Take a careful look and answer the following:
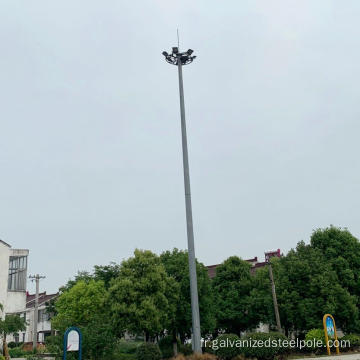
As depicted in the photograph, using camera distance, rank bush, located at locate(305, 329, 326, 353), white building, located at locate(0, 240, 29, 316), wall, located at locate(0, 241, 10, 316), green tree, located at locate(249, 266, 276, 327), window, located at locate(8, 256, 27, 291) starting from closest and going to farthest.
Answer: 1. bush, located at locate(305, 329, 326, 353)
2. green tree, located at locate(249, 266, 276, 327)
3. wall, located at locate(0, 241, 10, 316)
4. white building, located at locate(0, 240, 29, 316)
5. window, located at locate(8, 256, 27, 291)

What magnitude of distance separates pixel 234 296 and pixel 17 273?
22563 mm

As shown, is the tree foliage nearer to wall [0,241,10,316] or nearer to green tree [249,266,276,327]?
green tree [249,266,276,327]

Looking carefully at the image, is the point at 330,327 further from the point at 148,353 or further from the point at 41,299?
the point at 41,299

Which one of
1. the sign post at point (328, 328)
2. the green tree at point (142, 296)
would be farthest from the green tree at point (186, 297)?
the sign post at point (328, 328)

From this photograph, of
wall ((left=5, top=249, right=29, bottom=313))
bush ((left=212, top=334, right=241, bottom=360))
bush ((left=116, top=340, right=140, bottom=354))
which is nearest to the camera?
bush ((left=212, top=334, right=241, bottom=360))

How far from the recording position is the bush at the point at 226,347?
18.4 meters

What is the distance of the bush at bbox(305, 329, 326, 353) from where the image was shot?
2445 cm

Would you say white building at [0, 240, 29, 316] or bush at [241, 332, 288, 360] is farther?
white building at [0, 240, 29, 316]

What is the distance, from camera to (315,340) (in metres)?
24.4

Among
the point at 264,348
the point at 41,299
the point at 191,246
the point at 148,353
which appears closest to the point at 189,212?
the point at 191,246

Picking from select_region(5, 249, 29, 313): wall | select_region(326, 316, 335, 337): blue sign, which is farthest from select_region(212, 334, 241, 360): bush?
select_region(5, 249, 29, 313): wall

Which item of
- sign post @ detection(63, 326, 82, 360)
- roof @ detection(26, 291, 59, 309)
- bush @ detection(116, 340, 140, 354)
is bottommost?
bush @ detection(116, 340, 140, 354)

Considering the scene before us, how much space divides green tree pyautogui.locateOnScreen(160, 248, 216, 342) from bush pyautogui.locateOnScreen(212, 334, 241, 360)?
1015 cm

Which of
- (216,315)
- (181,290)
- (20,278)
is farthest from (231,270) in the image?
(20,278)
